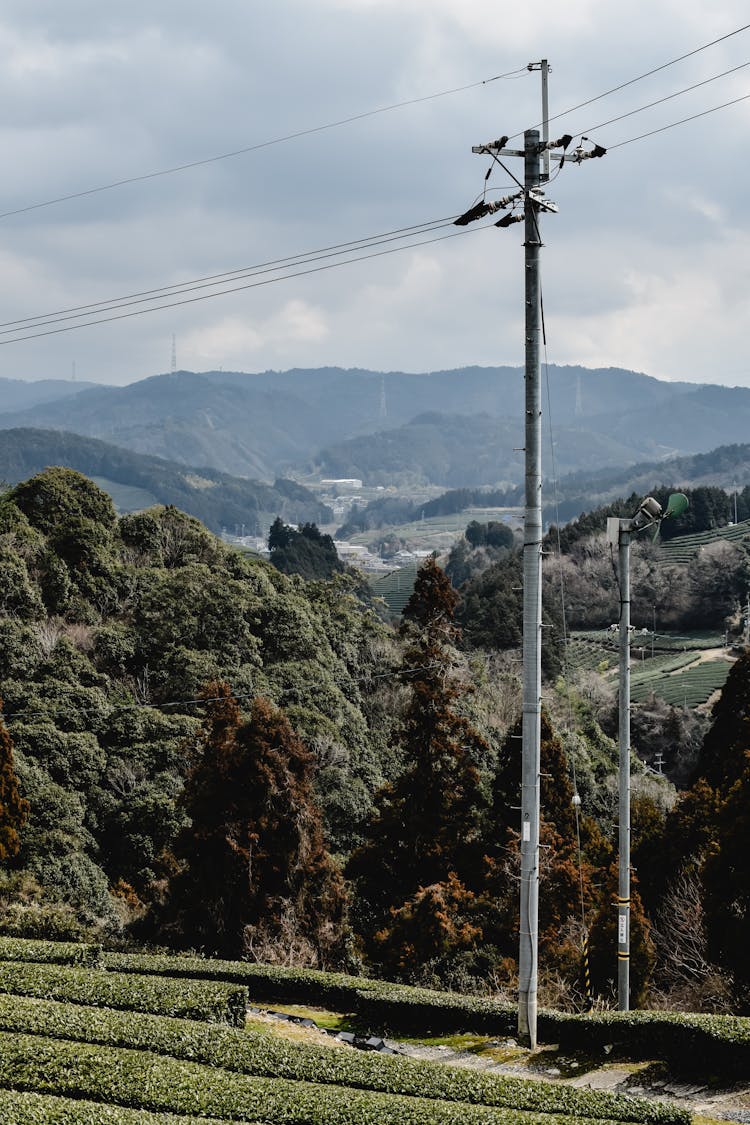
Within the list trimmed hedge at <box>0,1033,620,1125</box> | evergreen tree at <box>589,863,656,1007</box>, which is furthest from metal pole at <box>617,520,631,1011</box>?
trimmed hedge at <box>0,1033,620,1125</box>

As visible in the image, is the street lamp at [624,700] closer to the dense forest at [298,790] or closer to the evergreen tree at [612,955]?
the evergreen tree at [612,955]

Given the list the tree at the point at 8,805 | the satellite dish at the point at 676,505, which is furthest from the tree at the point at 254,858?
the satellite dish at the point at 676,505

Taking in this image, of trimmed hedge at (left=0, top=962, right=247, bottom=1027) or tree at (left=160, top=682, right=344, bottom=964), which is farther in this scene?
tree at (left=160, top=682, right=344, bottom=964)

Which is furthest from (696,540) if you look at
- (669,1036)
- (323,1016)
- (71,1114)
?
(71,1114)

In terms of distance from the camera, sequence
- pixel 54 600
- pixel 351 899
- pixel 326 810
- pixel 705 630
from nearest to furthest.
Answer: pixel 351 899, pixel 326 810, pixel 54 600, pixel 705 630

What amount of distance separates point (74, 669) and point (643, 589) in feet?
165

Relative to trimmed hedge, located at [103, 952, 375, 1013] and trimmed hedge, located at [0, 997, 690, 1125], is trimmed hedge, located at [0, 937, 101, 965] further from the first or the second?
trimmed hedge, located at [0, 997, 690, 1125]

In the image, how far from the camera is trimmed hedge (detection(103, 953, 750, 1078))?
1173 cm

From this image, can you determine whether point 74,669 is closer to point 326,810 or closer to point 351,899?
point 326,810

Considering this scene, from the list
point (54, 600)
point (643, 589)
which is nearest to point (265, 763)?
point (54, 600)

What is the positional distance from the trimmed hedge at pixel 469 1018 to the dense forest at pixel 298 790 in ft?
12.4

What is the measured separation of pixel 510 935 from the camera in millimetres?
22703

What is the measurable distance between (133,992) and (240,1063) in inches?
109

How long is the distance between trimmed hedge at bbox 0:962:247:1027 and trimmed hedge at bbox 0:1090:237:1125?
10.9 feet
